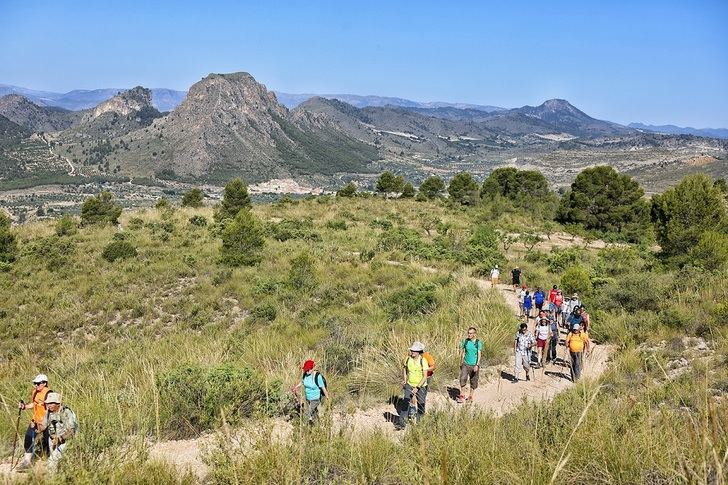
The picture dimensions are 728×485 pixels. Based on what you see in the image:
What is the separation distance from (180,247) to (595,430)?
22872mm

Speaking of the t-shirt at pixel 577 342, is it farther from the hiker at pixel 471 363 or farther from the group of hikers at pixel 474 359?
the hiker at pixel 471 363

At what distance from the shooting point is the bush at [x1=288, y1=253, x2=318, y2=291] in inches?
688

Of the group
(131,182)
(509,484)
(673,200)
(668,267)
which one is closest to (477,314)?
(509,484)

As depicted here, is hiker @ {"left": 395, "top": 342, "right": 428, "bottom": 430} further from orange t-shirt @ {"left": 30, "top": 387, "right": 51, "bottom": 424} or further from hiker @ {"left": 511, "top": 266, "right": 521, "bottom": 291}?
hiker @ {"left": 511, "top": 266, "right": 521, "bottom": 291}

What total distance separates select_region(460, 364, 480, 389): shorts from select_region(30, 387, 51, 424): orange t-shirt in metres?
5.96

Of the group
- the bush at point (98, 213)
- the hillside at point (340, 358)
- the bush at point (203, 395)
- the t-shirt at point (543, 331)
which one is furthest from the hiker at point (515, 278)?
the bush at point (98, 213)

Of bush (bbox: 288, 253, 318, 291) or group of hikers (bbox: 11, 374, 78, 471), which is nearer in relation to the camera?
group of hikers (bbox: 11, 374, 78, 471)

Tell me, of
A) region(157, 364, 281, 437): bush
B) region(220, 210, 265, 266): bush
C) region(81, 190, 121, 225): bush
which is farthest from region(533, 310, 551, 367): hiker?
region(81, 190, 121, 225): bush

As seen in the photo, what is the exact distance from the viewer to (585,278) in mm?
15625

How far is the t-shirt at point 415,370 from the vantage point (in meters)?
6.82

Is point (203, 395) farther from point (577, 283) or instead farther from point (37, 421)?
point (577, 283)

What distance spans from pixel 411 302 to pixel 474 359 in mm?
6145

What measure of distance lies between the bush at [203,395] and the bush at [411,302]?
7232mm

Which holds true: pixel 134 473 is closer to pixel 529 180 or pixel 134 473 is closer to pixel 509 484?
pixel 509 484
